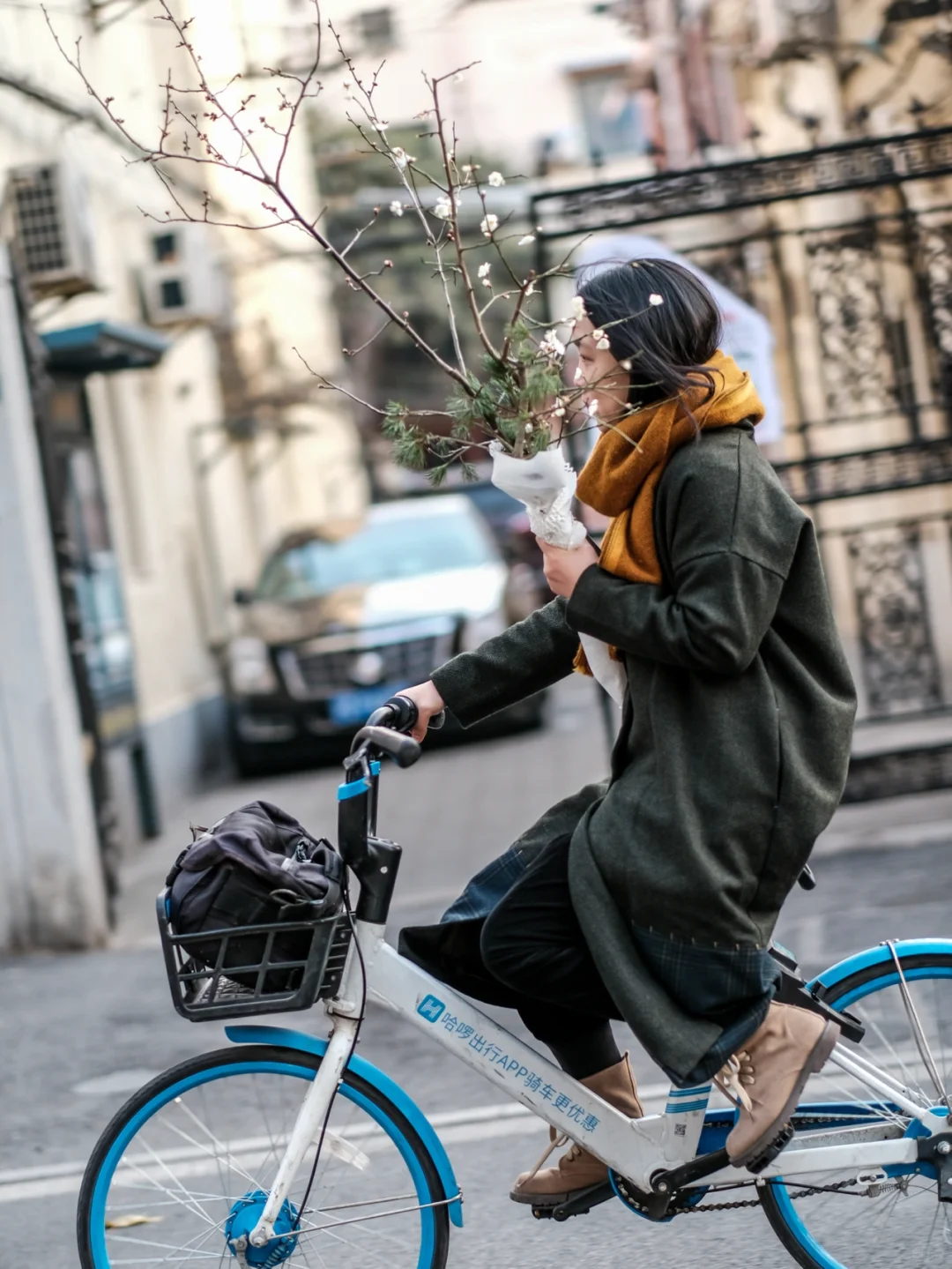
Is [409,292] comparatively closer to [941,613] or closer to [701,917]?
[941,613]

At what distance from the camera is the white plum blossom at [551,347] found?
2.68 m

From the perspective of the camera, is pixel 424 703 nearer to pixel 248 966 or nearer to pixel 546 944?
pixel 546 944

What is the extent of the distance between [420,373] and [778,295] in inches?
1135

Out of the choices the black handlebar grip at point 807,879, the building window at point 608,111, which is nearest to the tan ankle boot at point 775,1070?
the black handlebar grip at point 807,879

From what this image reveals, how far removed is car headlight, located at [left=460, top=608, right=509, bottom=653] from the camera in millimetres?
11633

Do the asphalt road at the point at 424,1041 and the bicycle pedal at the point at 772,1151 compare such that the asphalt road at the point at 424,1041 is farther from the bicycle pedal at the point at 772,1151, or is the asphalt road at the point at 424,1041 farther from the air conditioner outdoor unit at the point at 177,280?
the air conditioner outdoor unit at the point at 177,280

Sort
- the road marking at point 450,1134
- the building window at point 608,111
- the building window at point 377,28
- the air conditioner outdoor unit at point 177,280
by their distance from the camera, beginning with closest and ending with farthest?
the road marking at point 450,1134
the building window at point 377,28
the air conditioner outdoor unit at point 177,280
the building window at point 608,111

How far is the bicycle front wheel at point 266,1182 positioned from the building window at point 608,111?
3070cm

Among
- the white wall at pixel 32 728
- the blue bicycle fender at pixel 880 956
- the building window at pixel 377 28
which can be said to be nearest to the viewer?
the blue bicycle fender at pixel 880 956

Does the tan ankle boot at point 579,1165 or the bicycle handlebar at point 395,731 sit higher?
the bicycle handlebar at point 395,731

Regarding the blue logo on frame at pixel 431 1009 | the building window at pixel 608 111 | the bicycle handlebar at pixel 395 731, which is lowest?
the blue logo on frame at pixel 431 1009

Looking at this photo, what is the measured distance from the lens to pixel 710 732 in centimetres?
274

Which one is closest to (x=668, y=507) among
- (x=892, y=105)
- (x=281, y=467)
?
(x=892, y=105)

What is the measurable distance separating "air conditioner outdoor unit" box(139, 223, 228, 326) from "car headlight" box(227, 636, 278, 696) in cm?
236
